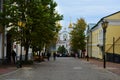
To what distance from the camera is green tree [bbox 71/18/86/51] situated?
353 ft

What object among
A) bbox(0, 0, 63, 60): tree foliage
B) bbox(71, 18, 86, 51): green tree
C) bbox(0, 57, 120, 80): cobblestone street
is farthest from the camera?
bbox(71, 18, 86, 51): green tree

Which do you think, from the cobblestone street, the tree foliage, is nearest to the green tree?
the tree foliage

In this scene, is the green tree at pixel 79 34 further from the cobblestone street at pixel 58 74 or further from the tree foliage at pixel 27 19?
the cobblestone street at pixel 58 74

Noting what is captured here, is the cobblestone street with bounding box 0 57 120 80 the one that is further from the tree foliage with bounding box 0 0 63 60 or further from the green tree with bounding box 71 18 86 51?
the green tree with bounding box 71 18 86 51

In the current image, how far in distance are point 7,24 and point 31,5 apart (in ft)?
10.7

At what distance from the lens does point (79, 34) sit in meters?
109

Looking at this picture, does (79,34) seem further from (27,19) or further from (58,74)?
(58,74)

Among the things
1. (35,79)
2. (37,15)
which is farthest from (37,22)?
(35,79)

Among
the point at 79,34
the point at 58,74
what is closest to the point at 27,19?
the point at 58,74

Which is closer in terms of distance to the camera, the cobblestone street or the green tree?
the cobblestone street

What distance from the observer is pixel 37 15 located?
141 ft

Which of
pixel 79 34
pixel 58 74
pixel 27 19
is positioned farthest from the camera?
pixel 79 34

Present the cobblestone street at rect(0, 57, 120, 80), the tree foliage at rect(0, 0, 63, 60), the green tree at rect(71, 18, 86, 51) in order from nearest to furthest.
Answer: the cobblestone street at rect(0, 57, 120, 80) → the tree foliage at rect(0, 0, 63, 60) → the green tree at rect(71, 18, 86, 51)

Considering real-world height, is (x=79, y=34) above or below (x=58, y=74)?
above
